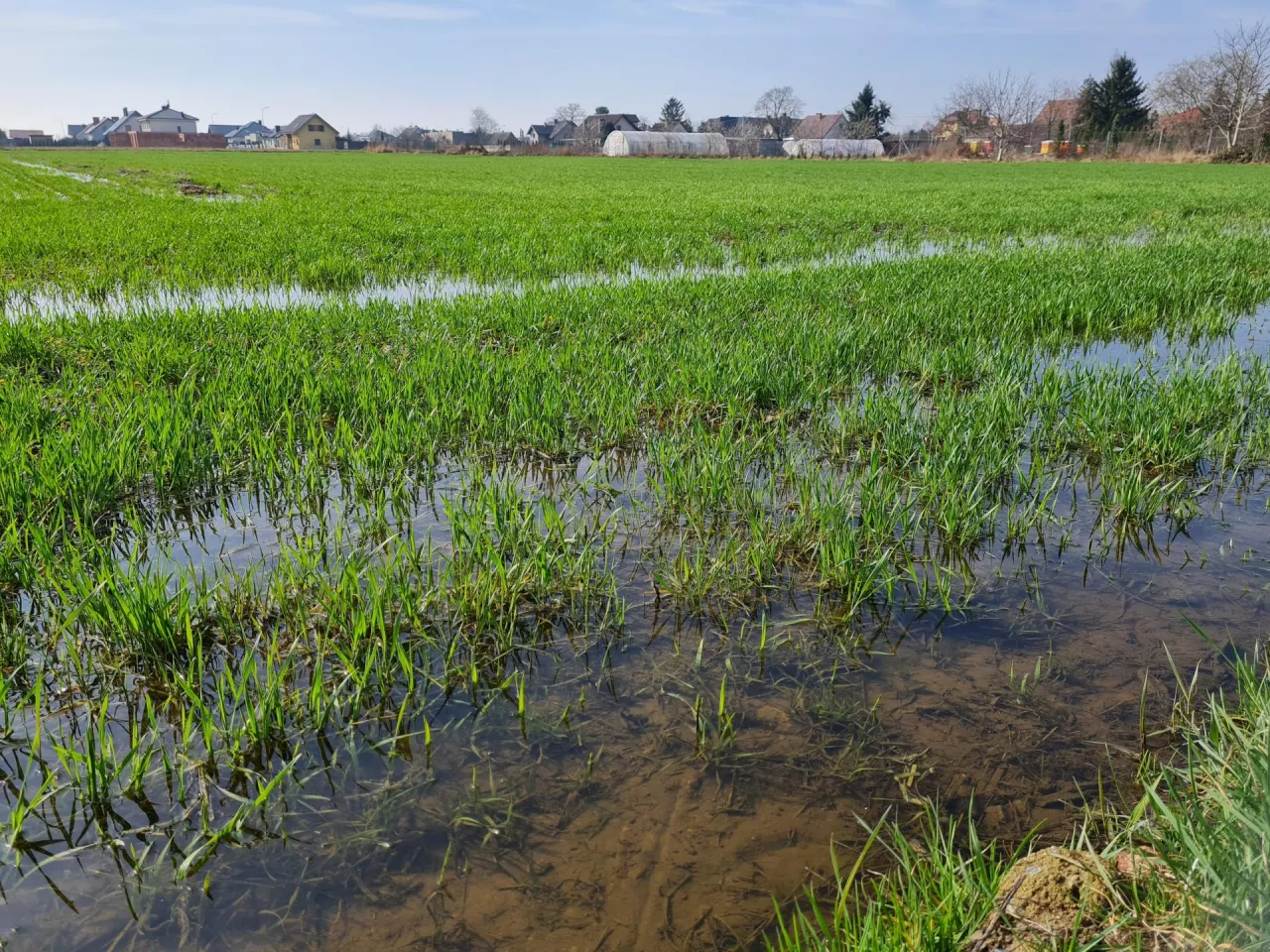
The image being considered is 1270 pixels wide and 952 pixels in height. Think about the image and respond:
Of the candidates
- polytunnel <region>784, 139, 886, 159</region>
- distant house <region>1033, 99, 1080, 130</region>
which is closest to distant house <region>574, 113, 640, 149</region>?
polytunnel <region>784, 139, 886, 159</region>

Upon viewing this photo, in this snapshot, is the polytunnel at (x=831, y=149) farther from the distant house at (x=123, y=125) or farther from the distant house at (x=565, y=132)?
the distant house at (x=123, y=125)

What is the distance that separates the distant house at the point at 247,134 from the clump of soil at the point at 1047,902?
434 feet

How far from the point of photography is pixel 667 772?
7.37ft

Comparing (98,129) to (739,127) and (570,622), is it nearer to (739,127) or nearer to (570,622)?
(739,127)

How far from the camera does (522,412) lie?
185 inches

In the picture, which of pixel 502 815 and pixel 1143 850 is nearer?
pixel 1143 850

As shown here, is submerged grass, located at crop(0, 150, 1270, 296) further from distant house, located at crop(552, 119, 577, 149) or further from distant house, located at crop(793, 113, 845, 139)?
distant house, located at crop(552, 119, 577, 149)

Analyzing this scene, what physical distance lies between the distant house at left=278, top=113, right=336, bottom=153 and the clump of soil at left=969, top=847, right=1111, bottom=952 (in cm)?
11648

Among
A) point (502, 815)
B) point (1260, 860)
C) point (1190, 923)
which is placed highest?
point (1260, 860)

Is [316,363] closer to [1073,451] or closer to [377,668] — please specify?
[377,668]

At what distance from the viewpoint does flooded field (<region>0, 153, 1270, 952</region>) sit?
1936mm

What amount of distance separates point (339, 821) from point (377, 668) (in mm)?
553

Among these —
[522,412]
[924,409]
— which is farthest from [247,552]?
[924,409]

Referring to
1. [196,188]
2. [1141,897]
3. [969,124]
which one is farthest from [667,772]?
[969,124]
